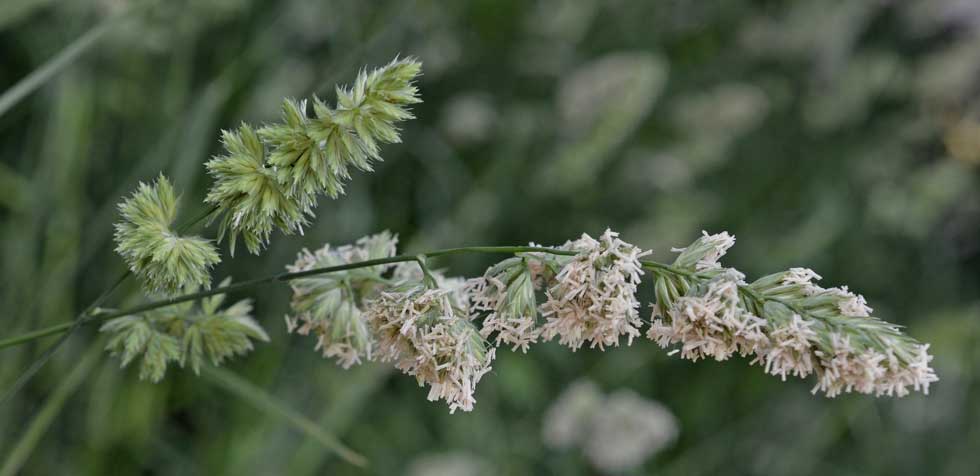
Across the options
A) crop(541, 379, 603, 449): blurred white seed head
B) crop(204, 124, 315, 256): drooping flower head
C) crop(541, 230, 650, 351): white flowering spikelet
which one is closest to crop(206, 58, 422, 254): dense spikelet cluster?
crop(204, 124, 315, 256): drooping flower head

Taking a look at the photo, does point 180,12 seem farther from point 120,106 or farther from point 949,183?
point 949,183

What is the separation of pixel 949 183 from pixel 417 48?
45.6 inches

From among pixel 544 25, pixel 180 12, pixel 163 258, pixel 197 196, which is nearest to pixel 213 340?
pixel 163 258

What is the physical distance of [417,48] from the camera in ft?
5.74

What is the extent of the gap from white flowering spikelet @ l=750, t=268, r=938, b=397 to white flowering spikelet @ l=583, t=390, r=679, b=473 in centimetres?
95

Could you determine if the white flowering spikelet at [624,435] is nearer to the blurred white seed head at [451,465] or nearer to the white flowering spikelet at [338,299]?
the blurred white seed head at [451,465]

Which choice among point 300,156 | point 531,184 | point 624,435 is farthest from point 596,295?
point 531,184

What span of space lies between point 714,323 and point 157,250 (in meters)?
0.26

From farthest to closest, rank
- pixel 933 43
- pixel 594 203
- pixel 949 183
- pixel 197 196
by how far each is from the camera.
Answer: pixel 933 43 → pixel 949 183 → pixel 594 203 → pixel 197 196

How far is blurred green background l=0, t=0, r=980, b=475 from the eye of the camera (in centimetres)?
123

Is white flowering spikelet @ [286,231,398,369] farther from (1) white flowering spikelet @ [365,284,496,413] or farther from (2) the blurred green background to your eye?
(2) the blurred green background

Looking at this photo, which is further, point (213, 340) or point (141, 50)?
point (141, 50)

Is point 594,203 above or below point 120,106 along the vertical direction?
above

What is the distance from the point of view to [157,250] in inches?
17.4
